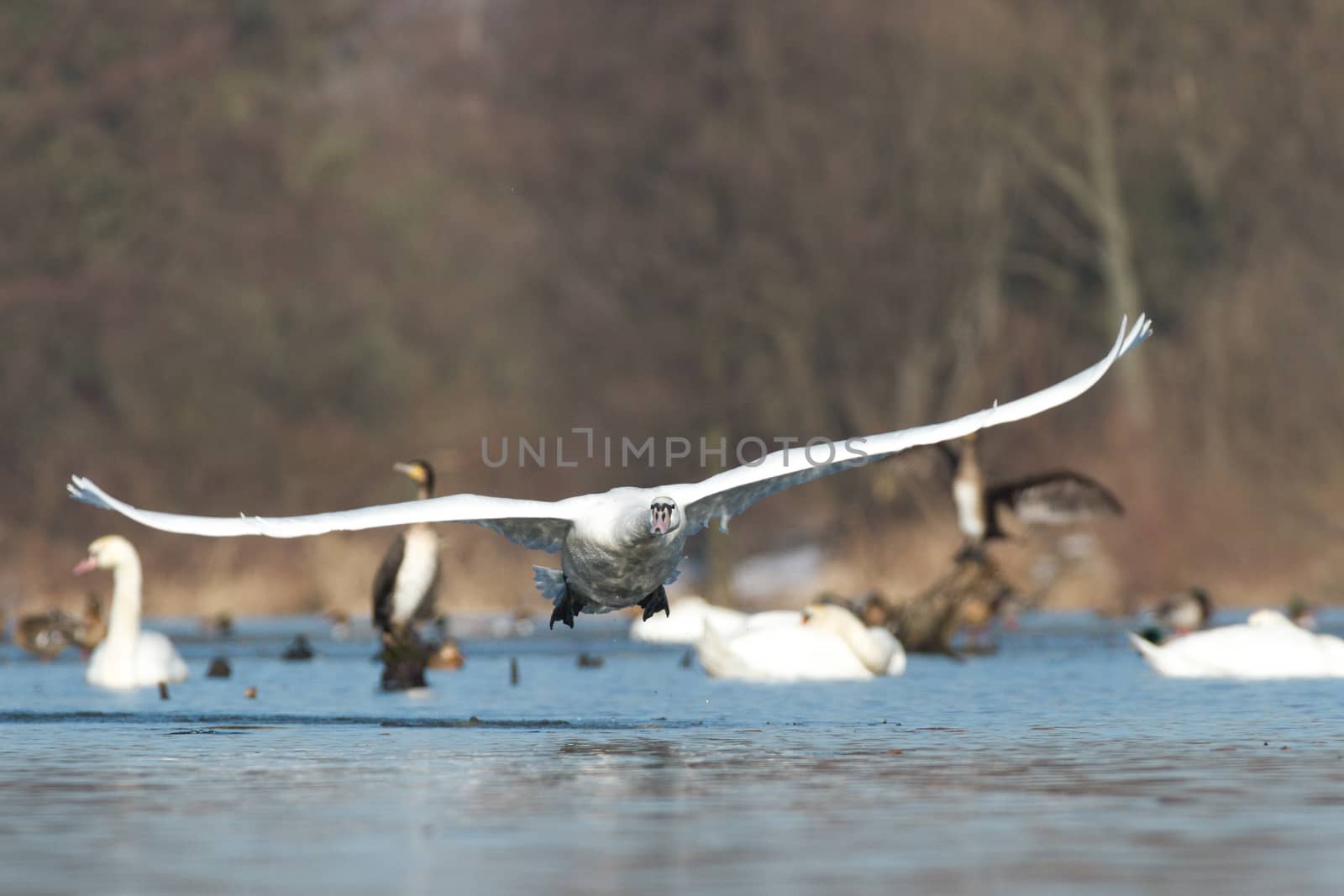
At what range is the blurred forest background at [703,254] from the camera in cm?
4062

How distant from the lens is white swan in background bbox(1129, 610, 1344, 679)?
64.8 feet

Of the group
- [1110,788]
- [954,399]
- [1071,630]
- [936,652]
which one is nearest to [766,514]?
[954,399]

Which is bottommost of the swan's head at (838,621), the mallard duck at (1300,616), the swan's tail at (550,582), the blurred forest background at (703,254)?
the swan's tail at (550,582)

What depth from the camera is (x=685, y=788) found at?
1179cm

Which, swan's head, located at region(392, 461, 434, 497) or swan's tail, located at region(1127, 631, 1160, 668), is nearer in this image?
swan's tail, located at region(1127, 631, 1160, 668)

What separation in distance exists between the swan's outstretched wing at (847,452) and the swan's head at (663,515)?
0.96 ft

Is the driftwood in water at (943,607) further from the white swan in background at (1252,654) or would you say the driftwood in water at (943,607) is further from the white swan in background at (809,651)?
the white swan in background at (1252,654)

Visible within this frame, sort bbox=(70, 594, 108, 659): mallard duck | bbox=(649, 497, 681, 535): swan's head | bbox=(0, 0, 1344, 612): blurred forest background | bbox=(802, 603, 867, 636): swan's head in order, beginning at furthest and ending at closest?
bbox=(0, 0, 1344, 612): blurred forest background
bbox=(70, 594, 108, 659): mallard duck
bbox=(802, 603, 867, 636): swan's head
bbox=(649, 497, 681, 535): swan's head

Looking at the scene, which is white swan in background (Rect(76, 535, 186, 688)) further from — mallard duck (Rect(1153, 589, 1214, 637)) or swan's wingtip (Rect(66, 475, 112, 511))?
mallard duck (Rect(1153, 589, 1214, 637))

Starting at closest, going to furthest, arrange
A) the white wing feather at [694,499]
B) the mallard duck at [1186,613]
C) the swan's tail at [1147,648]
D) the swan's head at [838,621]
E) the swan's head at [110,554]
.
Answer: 1. the white wing feather at [694,499]
2. the swan's tail at [1147,648]
3. the swan's head at [838,621]
4. the swan's head at [110,554]
5. the mallard duck at [1186,613]

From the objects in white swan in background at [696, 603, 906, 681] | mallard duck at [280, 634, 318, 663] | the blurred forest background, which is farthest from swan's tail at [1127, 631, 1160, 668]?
the blurred forest background

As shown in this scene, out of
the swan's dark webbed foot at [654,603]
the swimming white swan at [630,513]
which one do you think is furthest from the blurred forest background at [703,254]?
the swimming white swan at [630,513]

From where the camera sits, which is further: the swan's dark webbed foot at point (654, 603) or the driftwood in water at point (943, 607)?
the driftwood in water at point (943, 607)

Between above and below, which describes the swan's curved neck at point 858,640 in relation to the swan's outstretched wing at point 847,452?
below
